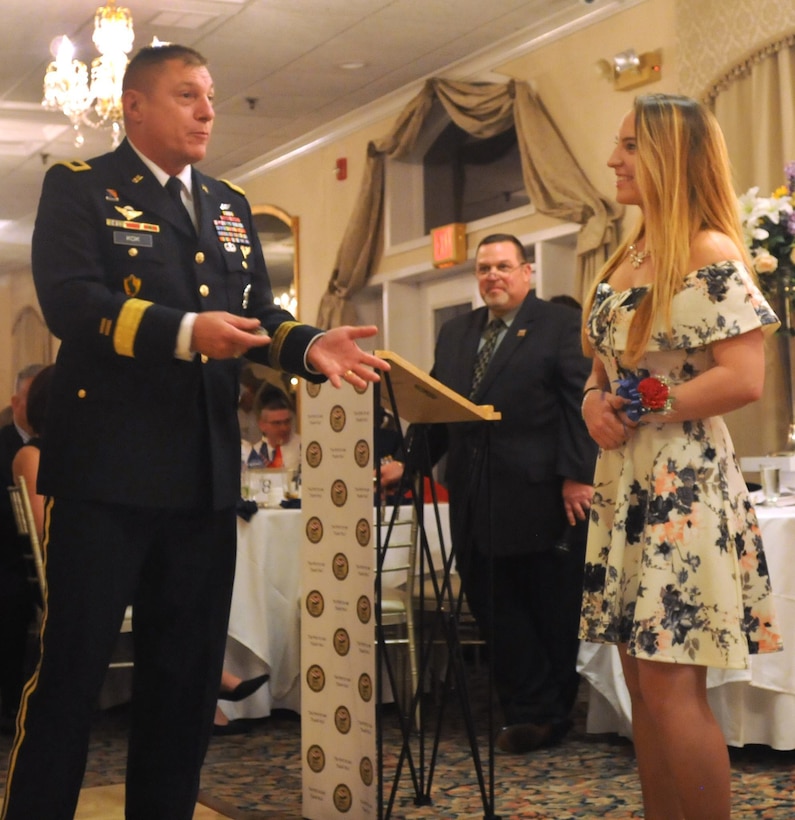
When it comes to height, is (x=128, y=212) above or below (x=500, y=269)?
below

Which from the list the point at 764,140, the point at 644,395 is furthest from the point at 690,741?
the point at 764,140

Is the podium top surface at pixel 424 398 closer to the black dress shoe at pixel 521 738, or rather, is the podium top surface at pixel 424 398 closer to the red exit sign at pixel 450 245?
the black dress shoe at pixel 521 738

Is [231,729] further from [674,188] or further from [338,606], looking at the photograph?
[674,188]

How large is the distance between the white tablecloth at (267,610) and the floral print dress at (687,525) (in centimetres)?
216

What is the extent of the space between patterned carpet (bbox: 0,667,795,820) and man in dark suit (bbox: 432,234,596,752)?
0.19 metres

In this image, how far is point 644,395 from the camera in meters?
2.10

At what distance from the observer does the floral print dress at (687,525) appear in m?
2.04

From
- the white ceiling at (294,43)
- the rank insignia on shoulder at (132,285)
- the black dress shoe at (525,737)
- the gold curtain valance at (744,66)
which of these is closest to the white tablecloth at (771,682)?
the black dress shoe at (525,737)

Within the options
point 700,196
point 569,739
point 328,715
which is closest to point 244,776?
point 328,715

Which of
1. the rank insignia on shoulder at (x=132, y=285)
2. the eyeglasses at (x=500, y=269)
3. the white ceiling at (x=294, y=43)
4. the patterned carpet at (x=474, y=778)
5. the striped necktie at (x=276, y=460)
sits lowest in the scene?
the patterned carpet at (x=474, y=778)

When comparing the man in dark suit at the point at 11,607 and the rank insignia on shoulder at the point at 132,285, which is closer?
the rank insignia on shoulder at the point at 132,285

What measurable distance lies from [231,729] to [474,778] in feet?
3.58

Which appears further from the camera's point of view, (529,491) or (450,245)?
(450,245)

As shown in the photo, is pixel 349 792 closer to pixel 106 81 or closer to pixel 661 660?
pixel 661 660
